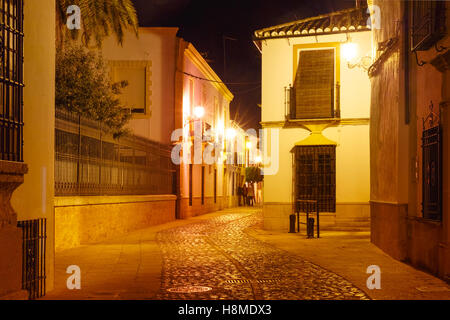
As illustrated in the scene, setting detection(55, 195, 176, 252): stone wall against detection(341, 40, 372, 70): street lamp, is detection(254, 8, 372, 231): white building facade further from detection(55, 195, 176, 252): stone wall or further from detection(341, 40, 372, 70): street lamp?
detection(55, 195, 176, 252): stone wall

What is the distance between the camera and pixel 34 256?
318 inches

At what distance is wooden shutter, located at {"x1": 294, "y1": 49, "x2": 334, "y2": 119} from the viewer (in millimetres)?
20734

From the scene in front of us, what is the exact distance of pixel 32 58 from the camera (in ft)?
26.8

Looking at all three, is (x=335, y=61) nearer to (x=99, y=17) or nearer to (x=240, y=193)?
(x=99, y=17)

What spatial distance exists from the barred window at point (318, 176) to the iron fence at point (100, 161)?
5.62 metres

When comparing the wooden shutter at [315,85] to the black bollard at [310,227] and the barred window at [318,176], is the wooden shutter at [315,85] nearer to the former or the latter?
the barred window at [318,176]

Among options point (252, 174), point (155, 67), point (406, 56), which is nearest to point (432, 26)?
point (406, 56)

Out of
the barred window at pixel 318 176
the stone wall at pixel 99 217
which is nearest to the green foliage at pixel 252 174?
the stone wall at pixel 99 217

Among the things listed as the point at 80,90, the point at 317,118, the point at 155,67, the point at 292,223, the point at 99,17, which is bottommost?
the point at 292,223

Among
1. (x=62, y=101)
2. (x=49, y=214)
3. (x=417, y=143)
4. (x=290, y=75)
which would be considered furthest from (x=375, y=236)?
(x=62, y=101)

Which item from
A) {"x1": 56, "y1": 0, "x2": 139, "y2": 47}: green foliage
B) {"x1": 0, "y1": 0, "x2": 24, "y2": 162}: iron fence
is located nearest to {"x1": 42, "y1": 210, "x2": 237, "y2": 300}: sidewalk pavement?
{"x1": 0, "y1": 0, "x2": 24, "y2": 162}: iron fence

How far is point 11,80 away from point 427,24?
23.1 ft

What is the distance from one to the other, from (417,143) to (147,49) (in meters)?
18.4
